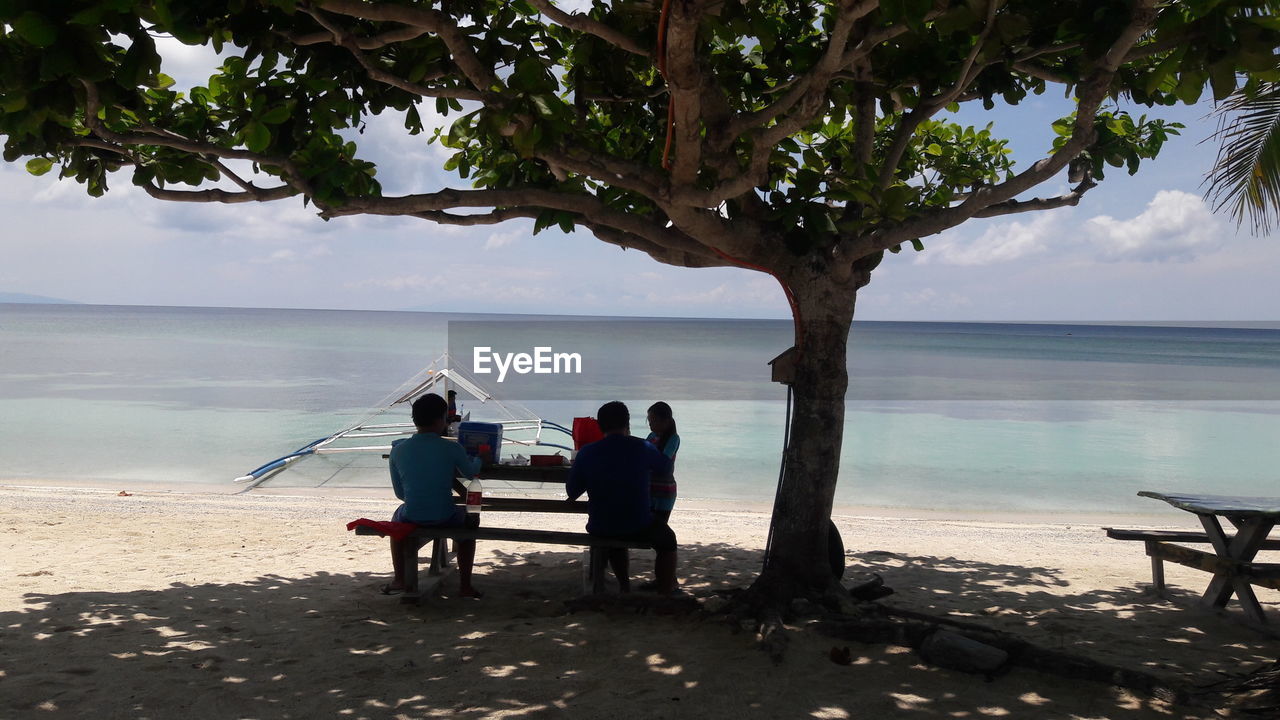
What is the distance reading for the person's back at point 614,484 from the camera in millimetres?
4781

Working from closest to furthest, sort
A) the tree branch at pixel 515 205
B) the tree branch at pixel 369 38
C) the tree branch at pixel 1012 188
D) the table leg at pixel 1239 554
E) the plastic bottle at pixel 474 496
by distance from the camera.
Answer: the tree branch at pixel 369 38, the tree branch at pixel 1012 188, the table leg at pixel 1239 554, the tree branch at pixel 515 205, the plastic bottle at pixel 474 496

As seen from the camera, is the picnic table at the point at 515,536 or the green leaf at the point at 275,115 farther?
the picnic table at the point at 515,536

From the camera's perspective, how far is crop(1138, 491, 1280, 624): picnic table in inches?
182

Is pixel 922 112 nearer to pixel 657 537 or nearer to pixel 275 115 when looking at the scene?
pixel 657 537

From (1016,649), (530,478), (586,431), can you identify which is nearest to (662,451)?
(586,431)

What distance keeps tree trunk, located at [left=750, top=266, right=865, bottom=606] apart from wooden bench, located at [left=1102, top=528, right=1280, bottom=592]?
1.74 meters

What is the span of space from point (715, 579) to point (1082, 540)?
409 cm

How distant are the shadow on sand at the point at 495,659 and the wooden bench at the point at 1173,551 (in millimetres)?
267

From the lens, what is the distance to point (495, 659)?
3.97m

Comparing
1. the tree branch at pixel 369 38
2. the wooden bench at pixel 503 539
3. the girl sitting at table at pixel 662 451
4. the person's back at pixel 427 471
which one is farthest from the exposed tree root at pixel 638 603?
the tree branch at pixel 369 38

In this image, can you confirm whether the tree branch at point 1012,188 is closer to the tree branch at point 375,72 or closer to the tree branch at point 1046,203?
the tree branch at point 1046,203

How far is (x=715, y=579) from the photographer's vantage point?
5.86 meters

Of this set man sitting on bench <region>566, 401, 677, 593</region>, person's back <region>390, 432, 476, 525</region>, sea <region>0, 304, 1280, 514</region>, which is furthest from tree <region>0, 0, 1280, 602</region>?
sea <region>0, 304, 1280, 514</region>

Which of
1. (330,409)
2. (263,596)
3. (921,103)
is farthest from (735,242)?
(330,409)
